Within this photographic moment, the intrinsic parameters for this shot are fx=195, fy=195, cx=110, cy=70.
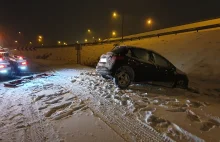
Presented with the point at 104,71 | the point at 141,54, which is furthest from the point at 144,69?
the point at 104,71

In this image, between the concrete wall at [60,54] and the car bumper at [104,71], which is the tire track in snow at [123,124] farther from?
the concrete wall at [60,54]

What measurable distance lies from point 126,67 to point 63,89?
268 centimetres

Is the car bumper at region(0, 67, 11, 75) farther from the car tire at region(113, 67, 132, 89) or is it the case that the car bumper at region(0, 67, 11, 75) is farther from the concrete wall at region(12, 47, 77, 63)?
the concrete wall at region(12, 47, 77, 63)

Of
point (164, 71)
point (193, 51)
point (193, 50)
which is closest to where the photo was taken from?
point (164, 71)

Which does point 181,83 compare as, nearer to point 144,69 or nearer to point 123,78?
point 144,69

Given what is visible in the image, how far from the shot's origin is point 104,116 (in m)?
4.95

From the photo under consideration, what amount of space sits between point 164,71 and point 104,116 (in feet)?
13.6

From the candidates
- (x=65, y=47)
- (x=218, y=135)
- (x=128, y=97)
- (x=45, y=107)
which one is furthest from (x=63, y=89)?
(x=65, y=47)

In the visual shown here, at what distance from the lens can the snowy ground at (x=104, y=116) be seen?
3961mm

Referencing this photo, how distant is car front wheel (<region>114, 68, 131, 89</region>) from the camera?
7.96 metres

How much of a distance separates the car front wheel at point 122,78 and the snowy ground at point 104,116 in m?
0.45

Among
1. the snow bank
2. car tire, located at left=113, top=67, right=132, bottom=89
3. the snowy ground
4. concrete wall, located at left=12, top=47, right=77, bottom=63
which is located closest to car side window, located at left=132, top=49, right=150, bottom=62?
car tire, located at left=113, top=67, right=132, bottom=89

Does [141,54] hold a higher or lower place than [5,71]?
higher

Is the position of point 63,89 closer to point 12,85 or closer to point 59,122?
point 12,85
